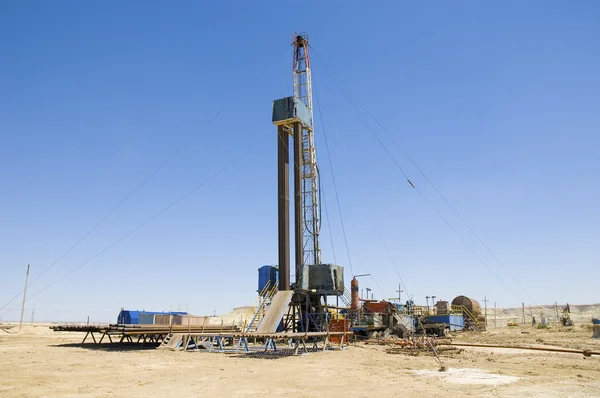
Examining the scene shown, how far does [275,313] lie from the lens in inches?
1061

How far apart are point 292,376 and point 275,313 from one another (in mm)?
12947

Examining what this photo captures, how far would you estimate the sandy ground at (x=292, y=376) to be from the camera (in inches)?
439

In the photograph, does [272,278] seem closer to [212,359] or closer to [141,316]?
[141,316]

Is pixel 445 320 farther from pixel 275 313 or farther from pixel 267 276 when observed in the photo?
pixel 275 313

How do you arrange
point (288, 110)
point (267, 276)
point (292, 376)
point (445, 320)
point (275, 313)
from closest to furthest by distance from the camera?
1. point (292, 376)
2. point (275, 313)
3. point (267, 276)
4. point (288, 110)
5. point (445, 320)

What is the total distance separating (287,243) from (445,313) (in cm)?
2142

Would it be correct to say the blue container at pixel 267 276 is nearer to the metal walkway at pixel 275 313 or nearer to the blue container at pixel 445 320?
the metal walkway at pixel 275 313

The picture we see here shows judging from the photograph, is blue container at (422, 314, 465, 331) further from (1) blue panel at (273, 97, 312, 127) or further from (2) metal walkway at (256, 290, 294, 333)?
(1) blue panel at (273, 97, 312, 127)

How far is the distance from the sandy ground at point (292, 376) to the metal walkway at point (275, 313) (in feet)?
16.4

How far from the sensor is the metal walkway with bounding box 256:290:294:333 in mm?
25172

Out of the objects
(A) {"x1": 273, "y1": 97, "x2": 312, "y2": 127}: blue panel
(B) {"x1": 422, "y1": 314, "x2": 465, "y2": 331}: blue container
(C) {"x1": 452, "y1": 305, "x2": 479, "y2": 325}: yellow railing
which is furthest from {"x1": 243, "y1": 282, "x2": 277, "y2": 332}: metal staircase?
(C) {"x1": 452, "y1": 305, "x2": 479, "y2": 325}: yellow railing

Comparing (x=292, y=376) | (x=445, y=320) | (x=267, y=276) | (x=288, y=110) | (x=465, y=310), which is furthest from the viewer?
(x=465, y=310)

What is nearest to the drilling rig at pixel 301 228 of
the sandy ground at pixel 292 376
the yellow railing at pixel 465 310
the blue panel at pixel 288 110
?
the blue panel at pixel 288 110

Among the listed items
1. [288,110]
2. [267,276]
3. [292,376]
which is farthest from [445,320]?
[292,376]
